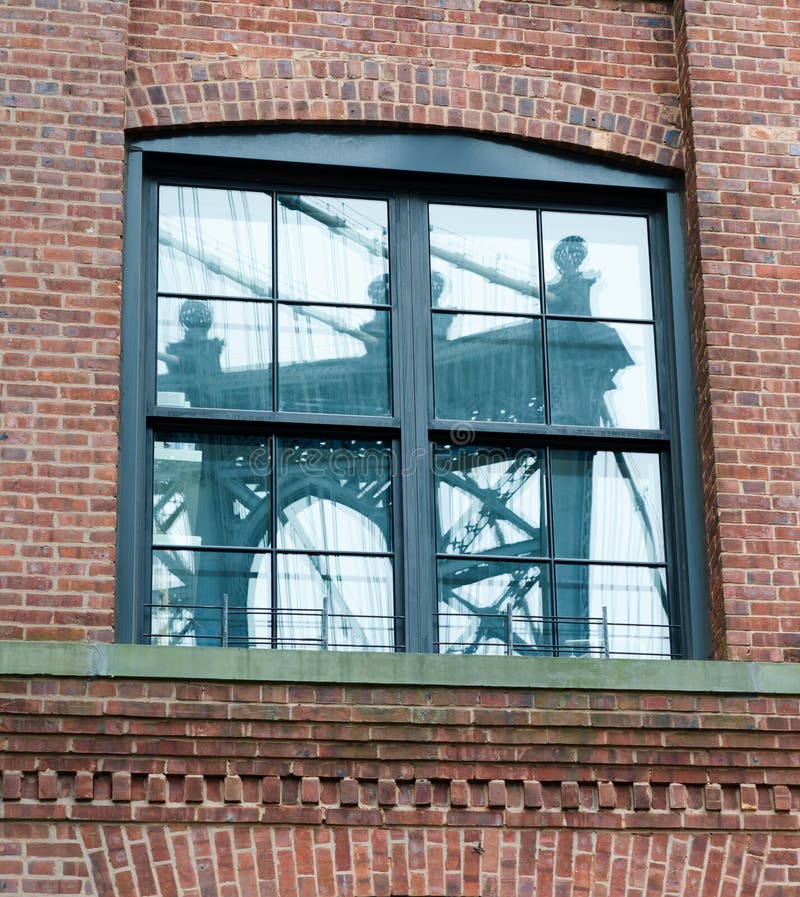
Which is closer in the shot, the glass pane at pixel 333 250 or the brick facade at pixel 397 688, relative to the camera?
the brick facade at pixel 397 688

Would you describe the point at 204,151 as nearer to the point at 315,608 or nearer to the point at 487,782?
the point at 315,608

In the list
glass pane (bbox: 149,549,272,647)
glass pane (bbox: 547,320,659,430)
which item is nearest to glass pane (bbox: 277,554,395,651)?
glass pane (bbox: 149,549,272,647)

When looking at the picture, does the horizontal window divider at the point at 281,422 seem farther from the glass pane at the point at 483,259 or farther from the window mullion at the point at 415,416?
the glass pane at the point at 483,259

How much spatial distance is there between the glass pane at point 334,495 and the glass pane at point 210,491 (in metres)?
0.11

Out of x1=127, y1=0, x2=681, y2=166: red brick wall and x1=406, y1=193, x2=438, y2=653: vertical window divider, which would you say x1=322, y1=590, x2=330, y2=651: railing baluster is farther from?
x1=127, y1=0, x2=681, y2=166: red brick wall

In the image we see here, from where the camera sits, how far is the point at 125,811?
776 cm

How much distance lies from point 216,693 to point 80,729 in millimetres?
621

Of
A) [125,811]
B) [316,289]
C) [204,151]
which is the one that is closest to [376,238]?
[316,289]

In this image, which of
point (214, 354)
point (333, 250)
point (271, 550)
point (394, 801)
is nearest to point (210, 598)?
point (271, 550)

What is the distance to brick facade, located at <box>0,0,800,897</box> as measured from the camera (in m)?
7.82

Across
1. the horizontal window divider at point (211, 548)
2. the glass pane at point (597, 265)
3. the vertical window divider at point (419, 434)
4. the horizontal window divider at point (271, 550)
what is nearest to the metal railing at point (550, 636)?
the vertical window divider at point (419, 434)

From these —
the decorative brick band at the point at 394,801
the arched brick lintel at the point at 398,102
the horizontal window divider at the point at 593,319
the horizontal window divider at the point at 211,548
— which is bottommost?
the decorative brick band at the point at 394,801

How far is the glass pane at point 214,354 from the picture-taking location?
29.3 feet

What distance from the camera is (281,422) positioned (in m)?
8.86
